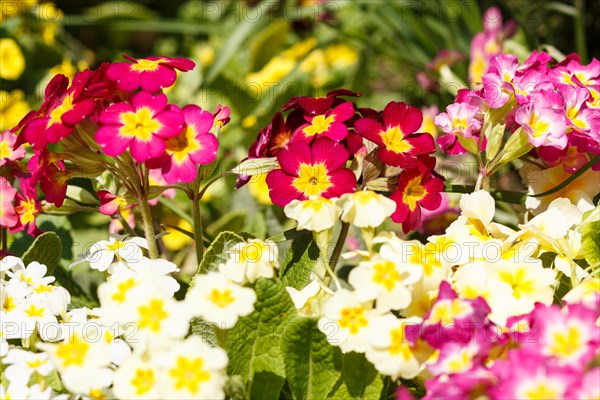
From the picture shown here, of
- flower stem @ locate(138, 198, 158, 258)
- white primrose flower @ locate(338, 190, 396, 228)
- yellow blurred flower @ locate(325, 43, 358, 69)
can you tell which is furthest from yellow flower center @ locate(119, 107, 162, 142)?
yellow blurred flower @ locate(325, 43, 358, 69)

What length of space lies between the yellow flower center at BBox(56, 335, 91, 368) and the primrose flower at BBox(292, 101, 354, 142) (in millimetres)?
346

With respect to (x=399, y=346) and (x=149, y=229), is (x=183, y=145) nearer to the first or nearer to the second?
(x=149, y=229)

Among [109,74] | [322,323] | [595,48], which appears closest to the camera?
[322,323]

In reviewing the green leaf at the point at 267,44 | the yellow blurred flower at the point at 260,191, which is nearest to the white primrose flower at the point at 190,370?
the yellow blurred flower at the point at 260,191

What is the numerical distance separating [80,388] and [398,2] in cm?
175

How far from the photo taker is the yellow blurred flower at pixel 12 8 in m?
2.42

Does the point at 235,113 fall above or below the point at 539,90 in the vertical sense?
below

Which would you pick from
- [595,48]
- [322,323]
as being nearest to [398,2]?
[595,48]

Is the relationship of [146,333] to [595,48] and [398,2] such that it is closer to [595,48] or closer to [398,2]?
[398,2]

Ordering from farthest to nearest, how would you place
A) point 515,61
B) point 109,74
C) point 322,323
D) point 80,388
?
1. point 515,61
2. point 109,74
3. point 322,323
4. point 80,388

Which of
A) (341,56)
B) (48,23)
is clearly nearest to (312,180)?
(48,23)

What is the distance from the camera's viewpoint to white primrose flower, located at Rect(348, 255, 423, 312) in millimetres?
742

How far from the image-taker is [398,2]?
223cm

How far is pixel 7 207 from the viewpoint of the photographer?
102 cm
